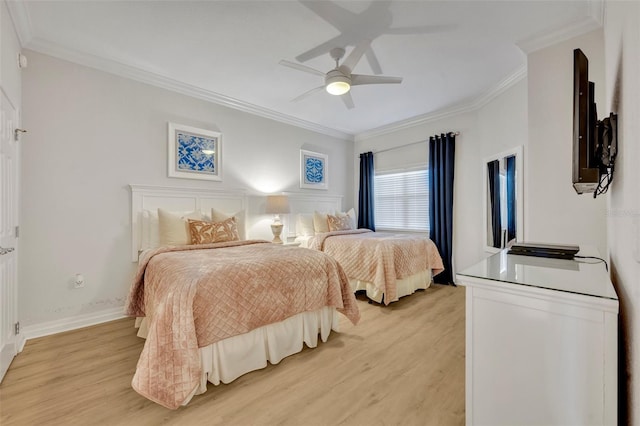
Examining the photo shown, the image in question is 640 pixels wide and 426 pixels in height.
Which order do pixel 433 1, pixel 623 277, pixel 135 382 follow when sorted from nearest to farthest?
pixel 623 277 < pixel 135 382 < pixel 433 1

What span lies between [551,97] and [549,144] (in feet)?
1.39

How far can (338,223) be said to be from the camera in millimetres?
4594

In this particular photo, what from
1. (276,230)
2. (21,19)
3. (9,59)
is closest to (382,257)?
(276,230)

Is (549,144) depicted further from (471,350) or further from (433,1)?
(471,350)

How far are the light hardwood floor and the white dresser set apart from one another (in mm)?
563

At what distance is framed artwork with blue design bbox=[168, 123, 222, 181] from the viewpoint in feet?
11.1

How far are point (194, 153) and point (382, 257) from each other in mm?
2705

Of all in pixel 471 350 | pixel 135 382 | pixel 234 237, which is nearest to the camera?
pixel 471 350

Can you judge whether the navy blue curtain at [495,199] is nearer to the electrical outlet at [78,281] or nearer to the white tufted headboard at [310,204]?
the white tufted headboard at [310,204]

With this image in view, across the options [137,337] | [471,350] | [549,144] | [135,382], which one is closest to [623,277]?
[471,350]

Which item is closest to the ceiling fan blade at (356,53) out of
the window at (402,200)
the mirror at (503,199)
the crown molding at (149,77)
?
the crown molding at (149,77)

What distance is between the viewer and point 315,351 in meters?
2.23

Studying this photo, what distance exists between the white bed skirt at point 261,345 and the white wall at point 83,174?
0.91 meters

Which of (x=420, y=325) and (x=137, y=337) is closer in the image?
(x=137, y=337)
